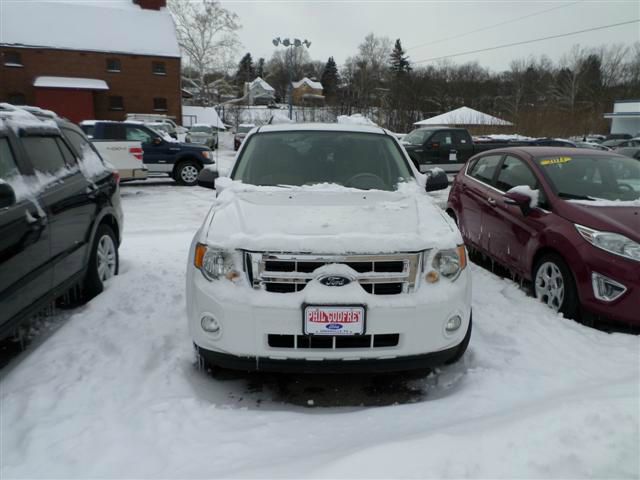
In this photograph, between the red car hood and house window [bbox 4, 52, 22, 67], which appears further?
house window [bbox 4, 52, 22, 67]

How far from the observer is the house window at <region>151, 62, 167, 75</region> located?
40.8 metres

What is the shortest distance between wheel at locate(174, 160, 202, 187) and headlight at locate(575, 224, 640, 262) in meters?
12.4

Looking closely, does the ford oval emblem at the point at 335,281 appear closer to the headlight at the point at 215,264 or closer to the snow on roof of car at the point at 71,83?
the headlight at the point at 215,264

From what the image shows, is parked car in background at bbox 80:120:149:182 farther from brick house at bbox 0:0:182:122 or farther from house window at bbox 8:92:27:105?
house window at bbox 8:92:27:105

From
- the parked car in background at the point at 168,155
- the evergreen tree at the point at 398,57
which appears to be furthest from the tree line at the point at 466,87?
the parked car in background at the point at 168,155

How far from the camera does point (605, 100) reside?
53.9m

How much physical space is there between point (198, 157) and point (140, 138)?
1.71 m

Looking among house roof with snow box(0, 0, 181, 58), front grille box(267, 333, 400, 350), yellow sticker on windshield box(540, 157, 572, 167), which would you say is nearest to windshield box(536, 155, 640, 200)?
yellow sticker on windshield box(540, 157, 572, 167)

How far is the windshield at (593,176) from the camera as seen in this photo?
16.4 feet

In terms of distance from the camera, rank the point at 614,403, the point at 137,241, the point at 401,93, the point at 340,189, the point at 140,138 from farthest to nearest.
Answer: the point at 401,93, the point at 140,138, the point at 137,241, the point at 340,189, the point at 614,403

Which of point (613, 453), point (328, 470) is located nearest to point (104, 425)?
point (328, 470)

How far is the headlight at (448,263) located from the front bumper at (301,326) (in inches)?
4.3

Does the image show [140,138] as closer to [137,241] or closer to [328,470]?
[137,241]

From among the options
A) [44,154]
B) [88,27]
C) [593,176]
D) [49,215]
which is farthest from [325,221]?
[88,27]
